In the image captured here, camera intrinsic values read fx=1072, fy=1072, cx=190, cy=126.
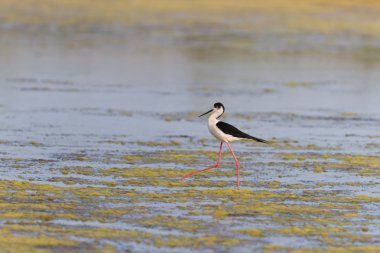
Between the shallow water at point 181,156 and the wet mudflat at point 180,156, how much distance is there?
0.09 feet

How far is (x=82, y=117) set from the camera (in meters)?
18.6

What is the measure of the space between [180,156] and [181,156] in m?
0.02

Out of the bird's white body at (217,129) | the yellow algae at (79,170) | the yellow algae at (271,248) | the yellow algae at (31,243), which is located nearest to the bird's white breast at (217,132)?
the bird's white body at (217,129)

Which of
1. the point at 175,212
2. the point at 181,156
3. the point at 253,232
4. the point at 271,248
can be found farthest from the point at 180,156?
the point at 271,248

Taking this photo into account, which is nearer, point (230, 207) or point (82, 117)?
point (230, 207)

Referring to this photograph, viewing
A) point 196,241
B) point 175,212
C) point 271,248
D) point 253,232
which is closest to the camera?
point 271,248

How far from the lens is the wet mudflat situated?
389 inches

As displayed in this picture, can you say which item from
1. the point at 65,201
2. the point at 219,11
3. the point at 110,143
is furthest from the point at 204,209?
the point at 219,11

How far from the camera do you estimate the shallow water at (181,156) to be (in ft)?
32.7

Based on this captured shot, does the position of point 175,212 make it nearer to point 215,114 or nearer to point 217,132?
point 217,132

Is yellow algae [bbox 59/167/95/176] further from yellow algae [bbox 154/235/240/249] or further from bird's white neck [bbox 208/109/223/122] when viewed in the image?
yellow algae [bbox 154/235/240/249]

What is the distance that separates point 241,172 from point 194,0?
124ft

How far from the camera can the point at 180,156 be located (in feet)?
48.5

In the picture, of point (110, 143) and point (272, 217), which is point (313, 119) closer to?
point (110, 143)
